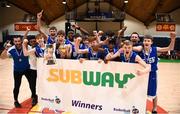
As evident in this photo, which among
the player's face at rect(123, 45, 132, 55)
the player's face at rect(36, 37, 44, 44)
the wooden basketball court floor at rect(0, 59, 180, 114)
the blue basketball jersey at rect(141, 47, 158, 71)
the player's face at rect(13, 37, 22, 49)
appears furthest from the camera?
the wooden basketball court floor at rect(0, 59, 180, 114)

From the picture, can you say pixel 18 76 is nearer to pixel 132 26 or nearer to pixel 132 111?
pixel 132 111

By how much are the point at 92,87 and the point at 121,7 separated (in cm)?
1792

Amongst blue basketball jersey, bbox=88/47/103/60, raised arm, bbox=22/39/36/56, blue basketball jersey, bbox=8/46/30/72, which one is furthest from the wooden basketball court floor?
blue basketball jersey, bbox=88/47/103/60

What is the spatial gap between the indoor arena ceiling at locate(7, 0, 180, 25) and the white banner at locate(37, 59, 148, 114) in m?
14.4

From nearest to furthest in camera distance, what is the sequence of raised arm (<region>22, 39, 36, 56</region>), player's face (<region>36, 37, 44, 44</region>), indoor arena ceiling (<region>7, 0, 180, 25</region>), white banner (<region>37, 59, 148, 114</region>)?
1. white banner (<region>37, 59, 148, 114</region>)
2. raised arm (<region>22, 39, 36, 56</region>)
3. player's face (<region>36, 37, 44, 44</region>)
4. indoor arena ceiling (<region>7, 0, 180, 25</region>)

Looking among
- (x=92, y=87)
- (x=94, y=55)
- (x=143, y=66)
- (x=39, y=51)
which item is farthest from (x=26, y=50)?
(x=143, y=66)

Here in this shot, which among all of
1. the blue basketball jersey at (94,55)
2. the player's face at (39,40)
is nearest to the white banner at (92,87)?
the blue basketball jersey at (94,55)

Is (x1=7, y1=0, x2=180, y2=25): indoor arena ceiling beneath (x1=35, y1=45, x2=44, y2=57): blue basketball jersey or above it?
above

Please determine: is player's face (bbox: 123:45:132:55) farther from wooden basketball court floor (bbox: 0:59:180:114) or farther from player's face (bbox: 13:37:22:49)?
player's face (bbox: 13:37:22:49)

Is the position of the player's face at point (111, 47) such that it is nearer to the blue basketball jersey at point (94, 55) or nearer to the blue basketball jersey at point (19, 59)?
the blue basketball jersey at point (94, 55)

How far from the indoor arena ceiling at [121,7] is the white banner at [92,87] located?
47.2 ft

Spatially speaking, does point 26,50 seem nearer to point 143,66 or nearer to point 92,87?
point 92,87

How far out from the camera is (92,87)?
18.3 ft

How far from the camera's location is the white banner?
5301 millimetres
